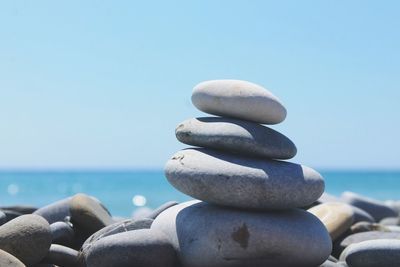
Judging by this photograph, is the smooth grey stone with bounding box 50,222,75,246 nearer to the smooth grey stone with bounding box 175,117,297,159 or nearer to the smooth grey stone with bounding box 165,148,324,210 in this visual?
the smooth grey stone with bounding box 165,148,324,210

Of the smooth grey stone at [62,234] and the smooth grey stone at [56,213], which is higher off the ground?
the smooth grey stone at [62,234]

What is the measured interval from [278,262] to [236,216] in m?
0.50

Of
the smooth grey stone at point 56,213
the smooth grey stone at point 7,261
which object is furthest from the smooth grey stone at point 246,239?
the smooth grey stone at point 56,213

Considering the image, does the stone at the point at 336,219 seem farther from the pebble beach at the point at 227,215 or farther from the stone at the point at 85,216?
the stone at the point at 85,216

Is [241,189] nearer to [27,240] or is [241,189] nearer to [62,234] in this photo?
[27,240]

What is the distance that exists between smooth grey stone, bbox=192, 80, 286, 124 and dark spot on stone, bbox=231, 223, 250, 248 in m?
1.01

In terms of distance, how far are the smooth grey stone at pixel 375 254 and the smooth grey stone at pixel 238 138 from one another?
1.09 metres

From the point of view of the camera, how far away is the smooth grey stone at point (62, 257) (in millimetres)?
5930

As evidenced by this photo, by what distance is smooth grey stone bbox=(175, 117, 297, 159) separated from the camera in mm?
5785

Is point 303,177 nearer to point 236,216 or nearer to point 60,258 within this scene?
point 236,216

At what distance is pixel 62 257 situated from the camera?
598 centimetres

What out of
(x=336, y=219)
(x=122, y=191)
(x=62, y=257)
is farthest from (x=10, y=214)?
(x=122, y=191)

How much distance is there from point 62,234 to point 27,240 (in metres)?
0.94

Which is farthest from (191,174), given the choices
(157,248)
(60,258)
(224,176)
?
(60,258)
